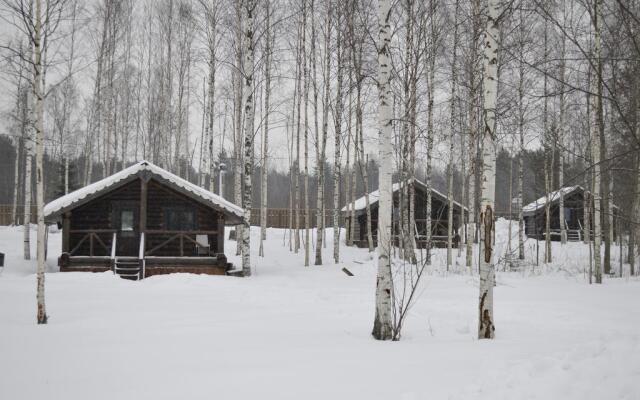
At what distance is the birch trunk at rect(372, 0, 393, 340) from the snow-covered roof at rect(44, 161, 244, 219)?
930 cm

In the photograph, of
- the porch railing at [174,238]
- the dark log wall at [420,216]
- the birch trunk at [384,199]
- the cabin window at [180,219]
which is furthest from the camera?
the dark log wall at [420,216]

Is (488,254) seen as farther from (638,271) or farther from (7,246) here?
(7,246)

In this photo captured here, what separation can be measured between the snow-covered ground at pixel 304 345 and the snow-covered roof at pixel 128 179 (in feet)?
10.4

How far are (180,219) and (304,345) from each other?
479 inches

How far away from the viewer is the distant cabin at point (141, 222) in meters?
14.2

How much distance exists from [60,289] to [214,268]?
17.1 feet

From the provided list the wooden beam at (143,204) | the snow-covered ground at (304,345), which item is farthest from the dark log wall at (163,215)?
the snow-covered ground at (304,345)

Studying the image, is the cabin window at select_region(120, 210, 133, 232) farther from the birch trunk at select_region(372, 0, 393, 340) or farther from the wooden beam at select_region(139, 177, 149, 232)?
the birch trunk at select_region(372, 0, 393, 340)

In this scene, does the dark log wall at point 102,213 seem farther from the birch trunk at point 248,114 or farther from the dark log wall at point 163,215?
the birch trunk at point 248,114

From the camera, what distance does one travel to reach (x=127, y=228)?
16078 millimetres

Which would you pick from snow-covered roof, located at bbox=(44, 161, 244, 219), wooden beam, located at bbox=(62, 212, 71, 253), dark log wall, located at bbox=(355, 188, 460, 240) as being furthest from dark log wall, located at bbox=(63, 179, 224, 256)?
dark log wall, located at bbox=(355, 188, 460, 240)

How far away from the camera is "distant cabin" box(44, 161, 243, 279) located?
14227 millimetres

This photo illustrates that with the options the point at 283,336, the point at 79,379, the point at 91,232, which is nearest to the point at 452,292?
the point at 283,336

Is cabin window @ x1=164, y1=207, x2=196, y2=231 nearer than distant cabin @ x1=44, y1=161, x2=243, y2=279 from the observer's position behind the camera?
No
